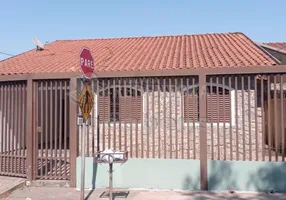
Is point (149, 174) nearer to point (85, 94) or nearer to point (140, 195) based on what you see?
point (140, 195)

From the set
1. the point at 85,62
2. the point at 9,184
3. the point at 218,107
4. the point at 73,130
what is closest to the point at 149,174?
the point at 73,130

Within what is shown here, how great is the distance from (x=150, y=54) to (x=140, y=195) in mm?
5810

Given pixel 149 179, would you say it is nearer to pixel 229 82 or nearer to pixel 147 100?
pixel 147 100

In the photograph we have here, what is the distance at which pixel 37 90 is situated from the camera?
26.7 ft

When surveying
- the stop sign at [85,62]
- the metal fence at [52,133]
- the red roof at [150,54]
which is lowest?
the metal fence at [52,133]

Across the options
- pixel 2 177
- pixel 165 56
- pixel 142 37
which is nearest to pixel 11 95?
pixel 2 177

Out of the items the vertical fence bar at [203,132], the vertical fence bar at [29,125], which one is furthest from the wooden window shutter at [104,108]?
the vertical fence bar at [203,132]

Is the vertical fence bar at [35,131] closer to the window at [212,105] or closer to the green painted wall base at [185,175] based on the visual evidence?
the green painted wall base at [185,175]

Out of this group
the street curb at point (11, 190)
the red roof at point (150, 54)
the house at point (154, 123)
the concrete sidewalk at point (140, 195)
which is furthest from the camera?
the red roof at point (150, 54)

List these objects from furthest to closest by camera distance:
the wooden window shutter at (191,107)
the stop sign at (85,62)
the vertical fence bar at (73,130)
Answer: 1. the vertical fence bar at (73,130)
2. the wooden window shutter at (191,107)
3. the stop sign at (85,62)

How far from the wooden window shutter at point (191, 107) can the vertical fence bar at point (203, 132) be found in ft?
0.82

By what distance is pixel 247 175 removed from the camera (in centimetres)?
688

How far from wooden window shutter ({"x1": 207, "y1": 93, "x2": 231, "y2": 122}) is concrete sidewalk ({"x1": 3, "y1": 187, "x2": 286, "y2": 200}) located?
1.64 meters

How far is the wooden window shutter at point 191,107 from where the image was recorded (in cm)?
741
